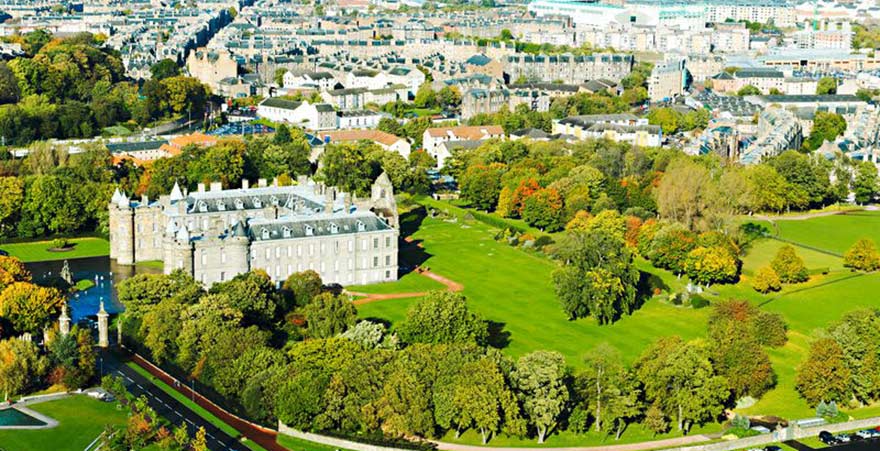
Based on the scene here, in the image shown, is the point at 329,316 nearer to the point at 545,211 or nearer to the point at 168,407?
the point at 168,407

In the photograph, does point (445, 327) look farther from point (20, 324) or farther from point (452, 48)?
point (452, 48)

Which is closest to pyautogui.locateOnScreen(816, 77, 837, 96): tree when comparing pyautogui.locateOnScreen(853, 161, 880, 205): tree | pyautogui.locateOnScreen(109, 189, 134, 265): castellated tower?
pyautogui.locateOnScreen(853, 161, 880, 205): tree

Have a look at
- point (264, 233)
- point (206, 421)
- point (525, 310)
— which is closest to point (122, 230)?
point (264, 233)

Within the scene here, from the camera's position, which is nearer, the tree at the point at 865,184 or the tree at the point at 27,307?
the tree at the point at 27,307

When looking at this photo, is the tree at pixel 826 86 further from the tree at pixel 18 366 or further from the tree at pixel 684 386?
the tree at pixel 18 366

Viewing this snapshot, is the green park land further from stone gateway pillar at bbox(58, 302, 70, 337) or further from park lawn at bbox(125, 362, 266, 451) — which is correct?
stone gateway pillar at bbox(58, 302, 70, 337)

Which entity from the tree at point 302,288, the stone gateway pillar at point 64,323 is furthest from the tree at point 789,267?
the stone gateway pillar at point 64,323
